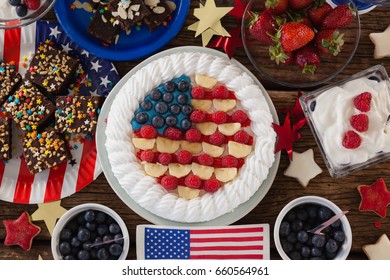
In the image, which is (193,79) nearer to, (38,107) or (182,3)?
(182,3)

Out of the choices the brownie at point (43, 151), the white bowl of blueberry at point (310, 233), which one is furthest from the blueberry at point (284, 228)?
the brownie at point (43, 151)

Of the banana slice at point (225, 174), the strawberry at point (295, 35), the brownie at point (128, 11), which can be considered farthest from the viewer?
the brownie at point (128, 11)

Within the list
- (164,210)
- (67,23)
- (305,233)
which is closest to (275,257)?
(305,233)

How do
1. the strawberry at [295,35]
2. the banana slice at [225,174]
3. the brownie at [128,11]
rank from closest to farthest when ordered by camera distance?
the strawberry at [295,35] < the banana slice at [225,174] < the brownie at [128,11]

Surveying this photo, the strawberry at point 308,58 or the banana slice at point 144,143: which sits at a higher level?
the strawberry at point 308,58

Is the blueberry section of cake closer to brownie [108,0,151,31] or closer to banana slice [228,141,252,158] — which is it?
banana slice [228,141,252,158]

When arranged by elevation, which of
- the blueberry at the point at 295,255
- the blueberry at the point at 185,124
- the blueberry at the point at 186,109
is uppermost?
the blueberry at the point at 186,109

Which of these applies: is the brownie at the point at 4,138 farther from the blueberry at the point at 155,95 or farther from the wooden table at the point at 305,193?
the blueberry at the point at 155,95

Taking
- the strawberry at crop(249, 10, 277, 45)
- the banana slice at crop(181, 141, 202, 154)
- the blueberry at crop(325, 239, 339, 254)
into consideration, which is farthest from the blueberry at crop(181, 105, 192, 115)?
the blueberry at crop(325, 239, 339, 254)
